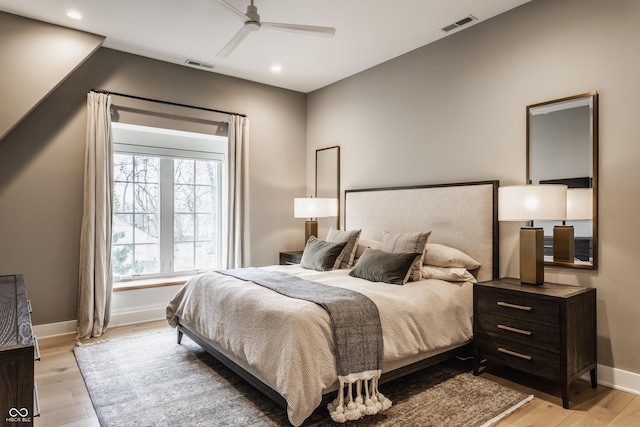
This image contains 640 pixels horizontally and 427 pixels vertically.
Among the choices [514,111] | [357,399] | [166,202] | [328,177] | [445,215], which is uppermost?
[514,111]

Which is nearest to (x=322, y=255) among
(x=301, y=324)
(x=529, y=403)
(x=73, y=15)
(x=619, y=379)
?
(x=301, y=324)

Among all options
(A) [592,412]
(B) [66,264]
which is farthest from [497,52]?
(B) [66,264]

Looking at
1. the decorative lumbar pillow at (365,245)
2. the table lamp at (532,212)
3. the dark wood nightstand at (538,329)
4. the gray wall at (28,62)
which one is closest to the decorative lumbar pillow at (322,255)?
the decorative lumbar pillow at (365,245)

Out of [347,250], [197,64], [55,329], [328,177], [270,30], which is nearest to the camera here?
[270,30]

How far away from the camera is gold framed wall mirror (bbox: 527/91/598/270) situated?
9.18 ft

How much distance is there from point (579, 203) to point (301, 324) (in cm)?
224

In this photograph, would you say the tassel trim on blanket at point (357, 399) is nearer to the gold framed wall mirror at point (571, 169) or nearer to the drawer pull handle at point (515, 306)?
the drawer pull handle at point (515, 306)

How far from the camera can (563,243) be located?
9.50ft

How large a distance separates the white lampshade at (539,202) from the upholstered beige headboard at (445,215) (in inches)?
22.0

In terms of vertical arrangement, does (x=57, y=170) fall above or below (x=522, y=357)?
above

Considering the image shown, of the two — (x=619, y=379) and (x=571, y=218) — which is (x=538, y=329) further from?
(x=571, y=218)

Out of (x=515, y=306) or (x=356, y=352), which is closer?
(x=356, y=352)

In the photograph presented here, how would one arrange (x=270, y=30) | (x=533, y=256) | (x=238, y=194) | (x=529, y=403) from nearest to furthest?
1. (x=529, y=403)
2. (x=533, y=256)
3. (x=270, y=30)
4. (x=238, y=194)

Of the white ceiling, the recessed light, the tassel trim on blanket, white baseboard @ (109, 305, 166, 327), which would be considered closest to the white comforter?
the tassel trim on blanket
